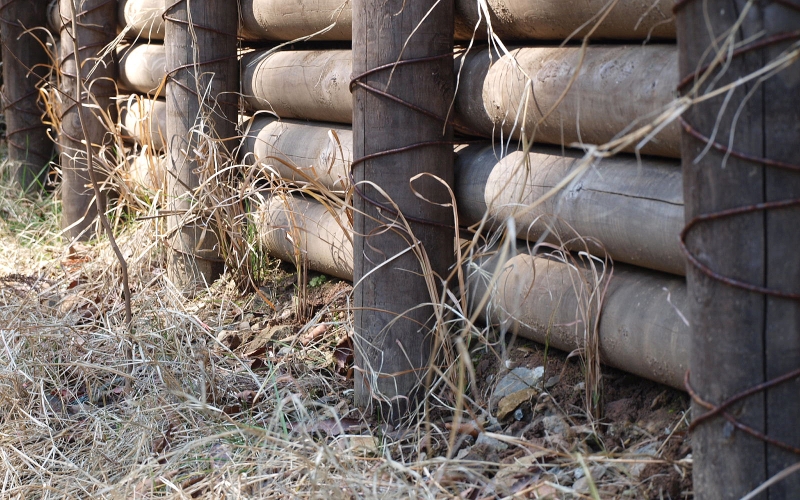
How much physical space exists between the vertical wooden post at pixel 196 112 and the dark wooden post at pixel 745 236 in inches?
88.3

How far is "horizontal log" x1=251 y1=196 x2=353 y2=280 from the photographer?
296 centimetres

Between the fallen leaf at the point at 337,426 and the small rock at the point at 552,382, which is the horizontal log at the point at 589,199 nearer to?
the small rock at the point at 552,382

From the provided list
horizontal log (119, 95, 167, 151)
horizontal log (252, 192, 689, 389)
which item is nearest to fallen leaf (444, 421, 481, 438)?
horizontal log (252, 192, 689, 389)

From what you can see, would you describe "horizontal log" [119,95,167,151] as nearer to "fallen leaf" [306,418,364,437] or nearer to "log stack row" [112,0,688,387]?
"log stack row" [112,0,688,387]

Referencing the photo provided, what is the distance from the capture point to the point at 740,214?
53.8 inches

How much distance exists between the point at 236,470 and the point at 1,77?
14.8 feet

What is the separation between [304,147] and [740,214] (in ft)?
6.73

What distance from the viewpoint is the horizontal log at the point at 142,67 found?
4.08 meters

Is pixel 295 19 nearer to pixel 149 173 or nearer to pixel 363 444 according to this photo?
pixel 149 173

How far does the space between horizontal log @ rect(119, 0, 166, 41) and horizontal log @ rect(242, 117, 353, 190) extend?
804mm

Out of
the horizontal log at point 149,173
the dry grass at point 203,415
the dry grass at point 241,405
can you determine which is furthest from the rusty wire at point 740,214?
the horizontal log at point 149,173

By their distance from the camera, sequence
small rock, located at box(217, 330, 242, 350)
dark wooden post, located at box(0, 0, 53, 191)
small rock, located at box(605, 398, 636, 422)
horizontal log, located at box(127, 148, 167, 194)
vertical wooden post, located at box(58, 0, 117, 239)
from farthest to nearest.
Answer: dark wooden post, located at box(0, 0, 53, 191) → vertical wooden post, located at box(58, 0, 117, 239) → horizontal log, located at box(127, 148, 167, 194) → small rock, located at box(217, 330, 242, 350) → small rock, located at box(605, 398, 636, 422)

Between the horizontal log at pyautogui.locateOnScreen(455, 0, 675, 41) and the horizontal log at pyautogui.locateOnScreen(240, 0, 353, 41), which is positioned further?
the horizontal log at pyautogui.locateOnScreen(240, 0, 353, 41)

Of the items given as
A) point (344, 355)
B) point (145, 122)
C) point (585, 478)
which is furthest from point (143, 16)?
point (585, 478)
